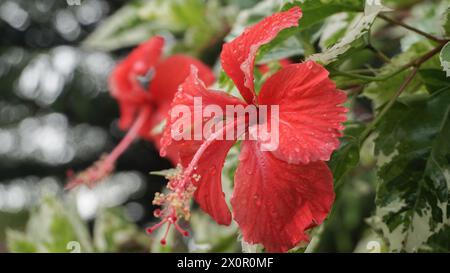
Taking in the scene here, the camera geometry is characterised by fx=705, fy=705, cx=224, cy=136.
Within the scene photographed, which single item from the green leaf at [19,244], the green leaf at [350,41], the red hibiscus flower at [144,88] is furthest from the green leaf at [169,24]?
the green leaf at [350,41]

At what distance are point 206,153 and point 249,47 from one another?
9 centimetres

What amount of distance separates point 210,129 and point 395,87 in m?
0.19

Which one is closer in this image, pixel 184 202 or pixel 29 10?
pixel 184 202

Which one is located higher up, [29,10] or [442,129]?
[29,10]

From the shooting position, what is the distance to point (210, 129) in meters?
0.55

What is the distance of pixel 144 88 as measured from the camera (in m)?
1.21

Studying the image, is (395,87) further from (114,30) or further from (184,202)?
(114,30)

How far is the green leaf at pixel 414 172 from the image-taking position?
57 centimetres

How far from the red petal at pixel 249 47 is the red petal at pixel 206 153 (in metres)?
0.02
